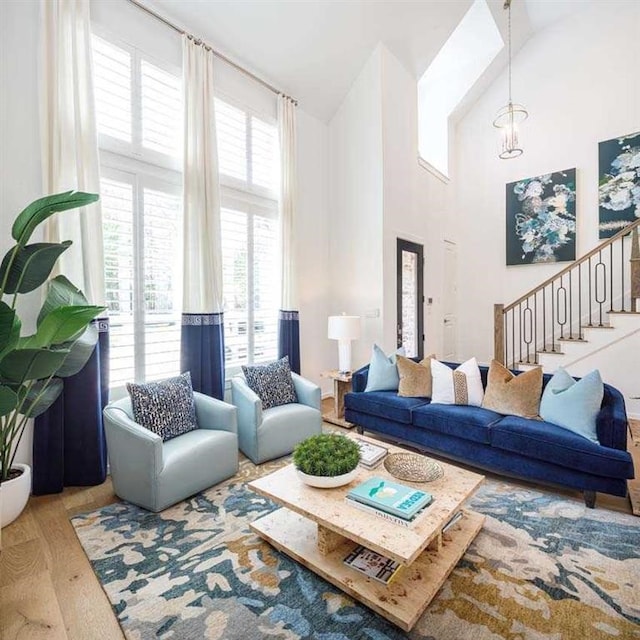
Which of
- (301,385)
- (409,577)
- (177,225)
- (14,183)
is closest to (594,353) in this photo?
(301,385)

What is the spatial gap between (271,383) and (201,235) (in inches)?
63.4

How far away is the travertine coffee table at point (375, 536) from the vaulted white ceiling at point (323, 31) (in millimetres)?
4241

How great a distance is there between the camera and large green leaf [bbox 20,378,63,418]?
2.35m

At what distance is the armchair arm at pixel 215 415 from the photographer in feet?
9.70

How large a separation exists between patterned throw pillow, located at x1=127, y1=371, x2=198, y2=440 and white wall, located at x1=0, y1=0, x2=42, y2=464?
809mm

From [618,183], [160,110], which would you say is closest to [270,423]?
[160,110]

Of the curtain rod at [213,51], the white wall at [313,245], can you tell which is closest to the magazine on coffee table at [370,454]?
the white wall at [313,245]

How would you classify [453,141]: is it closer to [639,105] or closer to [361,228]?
[639,105]

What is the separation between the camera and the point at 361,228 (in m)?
4.98

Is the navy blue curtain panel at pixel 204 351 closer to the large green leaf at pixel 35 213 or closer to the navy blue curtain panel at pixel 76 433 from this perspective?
the navy blue curtain panel at pixel 76 433

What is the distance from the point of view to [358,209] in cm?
502

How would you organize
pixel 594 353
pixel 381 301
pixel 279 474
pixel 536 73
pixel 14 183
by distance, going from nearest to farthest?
1. pixel 279 474
2. pixel 14 183
3. pixel 594 353
4. pixel 381 301
5. pixel 536 73

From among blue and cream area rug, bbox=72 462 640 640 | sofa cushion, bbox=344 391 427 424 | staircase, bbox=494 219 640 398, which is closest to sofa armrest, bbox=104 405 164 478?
blue and cream area rug, bbox=72 462 640 640

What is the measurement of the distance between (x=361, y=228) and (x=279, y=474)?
145 inches
